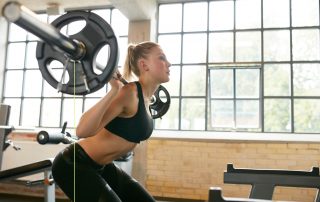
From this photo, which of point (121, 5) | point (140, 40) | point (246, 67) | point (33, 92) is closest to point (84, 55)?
point (121, 5)

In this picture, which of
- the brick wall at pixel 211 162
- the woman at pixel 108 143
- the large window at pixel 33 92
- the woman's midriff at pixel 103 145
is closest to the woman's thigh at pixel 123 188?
the woman at pixel 108 143

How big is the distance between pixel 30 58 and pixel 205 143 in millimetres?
3713

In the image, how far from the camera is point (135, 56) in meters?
1.91

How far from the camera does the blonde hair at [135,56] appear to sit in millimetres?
1874

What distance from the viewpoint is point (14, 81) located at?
240 inches

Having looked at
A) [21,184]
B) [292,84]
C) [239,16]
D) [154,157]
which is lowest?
[21,184]

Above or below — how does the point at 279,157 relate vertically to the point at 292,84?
below

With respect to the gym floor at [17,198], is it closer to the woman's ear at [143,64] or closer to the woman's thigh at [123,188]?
the woman's thigh at [123,188]

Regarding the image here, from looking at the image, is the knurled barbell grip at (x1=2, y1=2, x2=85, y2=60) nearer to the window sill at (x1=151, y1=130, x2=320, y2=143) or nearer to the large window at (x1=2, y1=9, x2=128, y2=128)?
the window sill at (x1=151, y1=130, x2=320, y2=143)

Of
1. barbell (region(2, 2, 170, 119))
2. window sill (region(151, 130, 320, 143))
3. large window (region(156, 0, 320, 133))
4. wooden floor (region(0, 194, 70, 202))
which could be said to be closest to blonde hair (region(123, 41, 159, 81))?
barbell (region(2, 2, 170, 119))

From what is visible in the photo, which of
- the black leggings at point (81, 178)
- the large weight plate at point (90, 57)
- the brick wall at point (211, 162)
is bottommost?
the brick wall at point (211, 162)

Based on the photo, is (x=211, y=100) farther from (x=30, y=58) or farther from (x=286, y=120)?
(x=30, y=58)

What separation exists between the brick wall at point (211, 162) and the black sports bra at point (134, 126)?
3.14 metres

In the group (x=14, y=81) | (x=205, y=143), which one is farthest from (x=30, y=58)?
(x=205, y=143)
